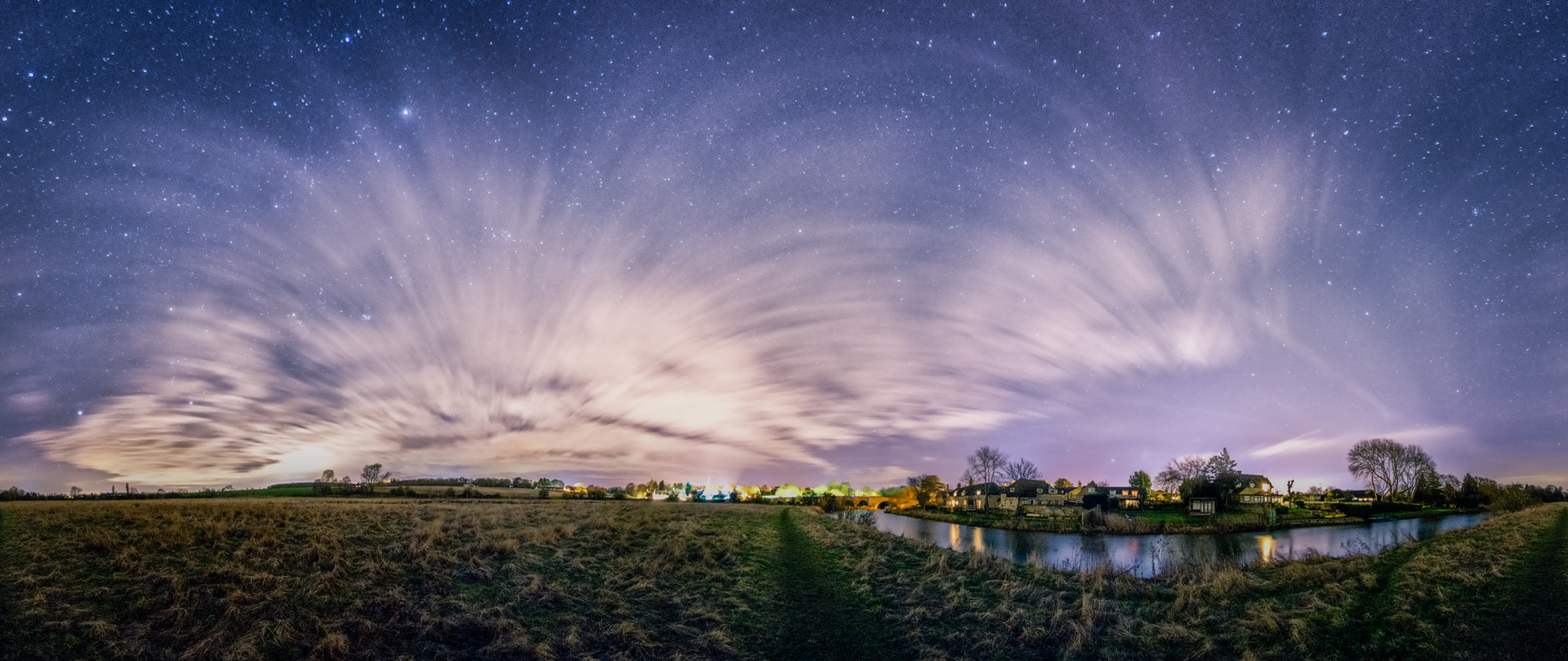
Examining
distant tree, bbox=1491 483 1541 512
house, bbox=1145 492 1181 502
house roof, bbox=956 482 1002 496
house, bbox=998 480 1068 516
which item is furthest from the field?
distant tree, bbox=1491 483 1541 512

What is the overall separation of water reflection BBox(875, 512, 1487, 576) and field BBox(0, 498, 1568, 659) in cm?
1983

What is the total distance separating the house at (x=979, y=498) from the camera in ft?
310

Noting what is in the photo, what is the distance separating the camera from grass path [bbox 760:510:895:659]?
1191cm

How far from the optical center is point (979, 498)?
9912 centimetres

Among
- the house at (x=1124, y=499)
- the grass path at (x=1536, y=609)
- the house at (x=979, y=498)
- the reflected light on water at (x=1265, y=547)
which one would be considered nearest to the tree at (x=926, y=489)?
the house at (x=979, y=498)

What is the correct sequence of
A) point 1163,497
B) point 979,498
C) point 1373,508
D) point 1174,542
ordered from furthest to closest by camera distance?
point 1163,497
point 979,498
point 1373,508
point 1174,542

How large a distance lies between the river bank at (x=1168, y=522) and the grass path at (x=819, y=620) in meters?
57.1

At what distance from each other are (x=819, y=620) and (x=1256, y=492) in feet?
347

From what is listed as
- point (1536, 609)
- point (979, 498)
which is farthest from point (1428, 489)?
point (1536, 609)

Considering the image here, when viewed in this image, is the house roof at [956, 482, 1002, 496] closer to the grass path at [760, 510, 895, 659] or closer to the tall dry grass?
the grass path at [760, 510, 895, 659]

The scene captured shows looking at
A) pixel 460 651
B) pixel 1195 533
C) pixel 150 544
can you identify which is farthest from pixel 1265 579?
pixel 1195 533

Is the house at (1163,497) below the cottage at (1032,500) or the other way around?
below

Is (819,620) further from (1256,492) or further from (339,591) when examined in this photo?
(1256,492)

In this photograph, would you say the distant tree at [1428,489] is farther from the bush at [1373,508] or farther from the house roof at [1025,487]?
the house roof at [1025,487]
